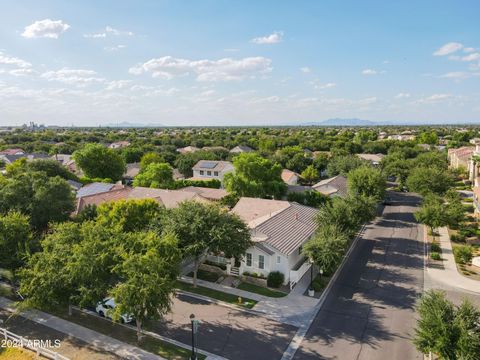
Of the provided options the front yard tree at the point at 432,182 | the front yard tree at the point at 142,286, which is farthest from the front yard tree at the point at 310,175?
the front yard tree at the point at 142,286

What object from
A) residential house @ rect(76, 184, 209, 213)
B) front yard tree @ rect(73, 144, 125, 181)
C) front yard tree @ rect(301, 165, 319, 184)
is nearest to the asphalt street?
residential house @ rect(76, 184, 209, 213)

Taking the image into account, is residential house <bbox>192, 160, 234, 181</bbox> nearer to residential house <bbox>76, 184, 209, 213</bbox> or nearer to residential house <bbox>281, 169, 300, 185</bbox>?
residential house <bbox>281, 169, 300, 185</bbox>

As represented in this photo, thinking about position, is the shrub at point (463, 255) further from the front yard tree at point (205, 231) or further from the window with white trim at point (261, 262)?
the front yard tree at point (205, 231)

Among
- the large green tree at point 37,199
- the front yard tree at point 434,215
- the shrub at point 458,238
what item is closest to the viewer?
the large green tree at point 37,199

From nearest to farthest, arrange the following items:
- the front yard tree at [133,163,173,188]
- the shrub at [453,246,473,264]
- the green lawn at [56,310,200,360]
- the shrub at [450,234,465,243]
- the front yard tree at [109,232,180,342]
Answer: the front yard tree at [109,232,180,342] < the green lawn at [56,310,200,360] < the shrub at [453,246,473,264] < the shrub at [450,234,465,243] < the front yard tree at [133,163,173,188]

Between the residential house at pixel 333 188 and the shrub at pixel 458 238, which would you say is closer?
the shrub at pixel 458 238

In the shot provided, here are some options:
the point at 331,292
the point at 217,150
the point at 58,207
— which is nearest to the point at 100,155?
the point at 58,207
